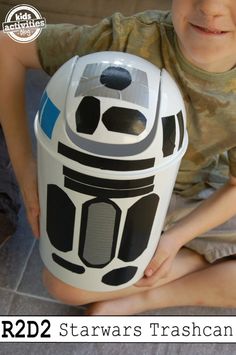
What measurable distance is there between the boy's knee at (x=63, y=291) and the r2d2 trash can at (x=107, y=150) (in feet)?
0.55

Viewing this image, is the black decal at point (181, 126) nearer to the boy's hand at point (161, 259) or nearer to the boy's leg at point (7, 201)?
the boy's hand at point (161, 259)

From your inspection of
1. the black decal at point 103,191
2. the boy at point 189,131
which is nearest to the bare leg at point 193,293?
the boy at point 189,131

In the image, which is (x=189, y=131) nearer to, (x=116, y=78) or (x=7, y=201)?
(x=116, y=78)

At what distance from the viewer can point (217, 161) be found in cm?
85

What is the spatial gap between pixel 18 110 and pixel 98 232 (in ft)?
0.86

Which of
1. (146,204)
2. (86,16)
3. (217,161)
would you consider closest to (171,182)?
(146,204)

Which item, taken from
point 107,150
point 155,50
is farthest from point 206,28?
point 107,150

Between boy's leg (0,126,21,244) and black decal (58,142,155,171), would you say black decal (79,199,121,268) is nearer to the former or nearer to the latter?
black decal (58,142,155,171)

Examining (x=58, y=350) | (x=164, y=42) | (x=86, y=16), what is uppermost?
(x=164, y=42)

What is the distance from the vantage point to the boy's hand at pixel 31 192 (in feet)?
2.23

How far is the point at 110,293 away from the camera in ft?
2.62

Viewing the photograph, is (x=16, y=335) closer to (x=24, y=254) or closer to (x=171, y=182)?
(x=24, y=254)

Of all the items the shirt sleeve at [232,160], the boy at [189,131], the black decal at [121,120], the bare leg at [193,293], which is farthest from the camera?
the bare leg at [193,293]

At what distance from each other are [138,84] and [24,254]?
1.75 feet
